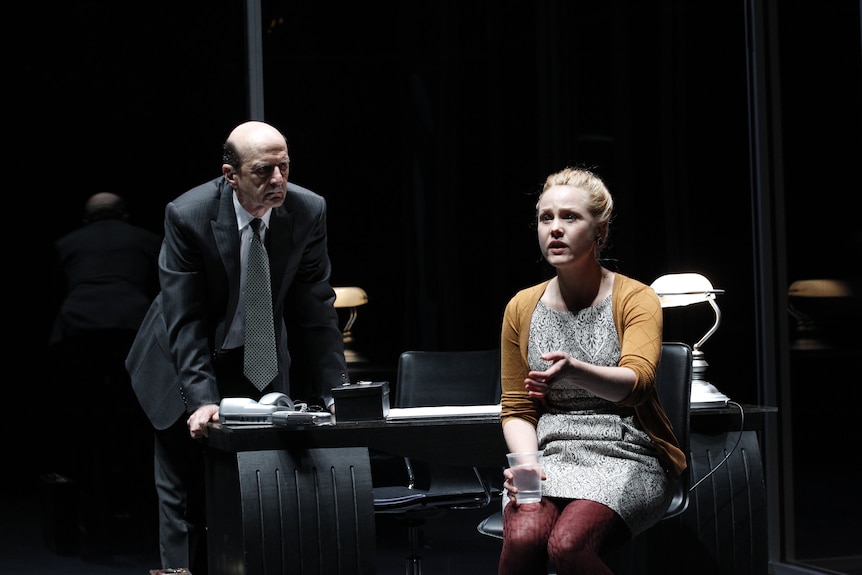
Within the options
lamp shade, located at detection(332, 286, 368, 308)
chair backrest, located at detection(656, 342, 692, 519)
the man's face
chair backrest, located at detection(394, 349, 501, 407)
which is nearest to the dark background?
lamp shade, located at detection(332, 286, 368, 308)

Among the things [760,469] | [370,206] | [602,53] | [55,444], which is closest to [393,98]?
[370,206]

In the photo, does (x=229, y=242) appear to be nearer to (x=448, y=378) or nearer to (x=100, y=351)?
(x=448, y=378)

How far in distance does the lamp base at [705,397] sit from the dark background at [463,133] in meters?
1.42

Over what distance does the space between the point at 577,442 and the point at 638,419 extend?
6.1 inches

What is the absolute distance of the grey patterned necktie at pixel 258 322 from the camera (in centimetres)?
349

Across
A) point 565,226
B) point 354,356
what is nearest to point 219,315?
point 565,226

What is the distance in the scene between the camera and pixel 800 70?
5.12 meters

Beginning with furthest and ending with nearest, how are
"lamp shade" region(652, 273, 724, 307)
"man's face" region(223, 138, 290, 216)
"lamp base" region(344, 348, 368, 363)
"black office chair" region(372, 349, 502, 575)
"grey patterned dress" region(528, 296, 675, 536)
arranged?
"lamp base" region(344, 348, 368, 363)
"black office chair" region(372, 349, 502, 575)
"lamp shade" region(652, 273, 724, 307)
"man's face" region(223, 138, 290, 216)
"grey patterned dress" region(528, 296, 675, 536)

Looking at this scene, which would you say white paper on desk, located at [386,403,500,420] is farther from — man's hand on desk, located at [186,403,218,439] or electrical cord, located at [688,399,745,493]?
electrical cord, located at [688,399,745,493]

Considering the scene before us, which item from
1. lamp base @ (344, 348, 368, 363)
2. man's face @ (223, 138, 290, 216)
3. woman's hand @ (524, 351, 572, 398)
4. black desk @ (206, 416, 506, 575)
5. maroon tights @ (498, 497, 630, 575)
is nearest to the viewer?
woman's hand @ (524, 351, 572, 398)

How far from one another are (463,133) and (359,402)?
2.58 m

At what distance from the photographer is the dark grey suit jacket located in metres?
3.47

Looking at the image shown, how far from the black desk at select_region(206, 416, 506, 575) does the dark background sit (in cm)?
211

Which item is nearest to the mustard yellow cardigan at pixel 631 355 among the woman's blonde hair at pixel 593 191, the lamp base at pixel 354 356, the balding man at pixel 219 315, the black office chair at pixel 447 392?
the woman's blonde hair at pixel 593 191
